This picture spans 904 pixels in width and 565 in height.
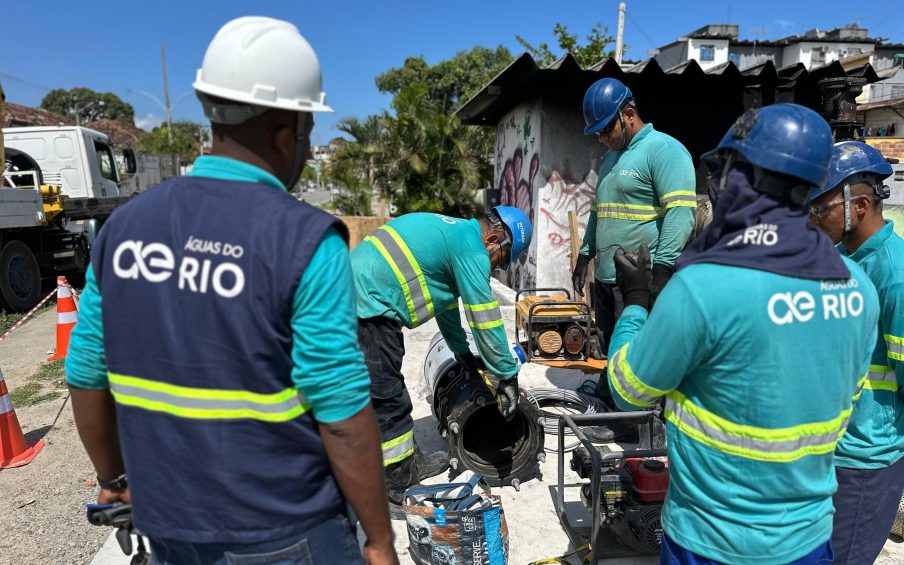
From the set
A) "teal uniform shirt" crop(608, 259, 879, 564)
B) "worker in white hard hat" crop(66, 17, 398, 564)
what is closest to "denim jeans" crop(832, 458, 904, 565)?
"teal uniform shirt" crop(608, 259, 879, 564)

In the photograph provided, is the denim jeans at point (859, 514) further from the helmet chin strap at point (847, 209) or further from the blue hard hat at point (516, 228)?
the blue hard hat at point (516, 228)

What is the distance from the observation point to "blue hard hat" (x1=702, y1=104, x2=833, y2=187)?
4.68 ft

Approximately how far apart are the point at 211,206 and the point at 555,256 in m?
7.64

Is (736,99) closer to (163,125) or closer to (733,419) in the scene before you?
(733,419)

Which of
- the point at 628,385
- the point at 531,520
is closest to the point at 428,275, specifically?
the point at 531,520

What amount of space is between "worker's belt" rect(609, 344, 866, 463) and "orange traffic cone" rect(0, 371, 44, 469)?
4639 mm

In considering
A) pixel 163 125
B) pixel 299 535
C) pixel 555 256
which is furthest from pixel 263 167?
pixel 163 125

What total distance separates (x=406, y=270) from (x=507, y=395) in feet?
3.14

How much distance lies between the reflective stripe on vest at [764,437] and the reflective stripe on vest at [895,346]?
63cm

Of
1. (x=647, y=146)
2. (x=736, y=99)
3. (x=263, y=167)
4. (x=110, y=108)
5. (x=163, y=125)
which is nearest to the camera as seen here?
(x=263, y=167)

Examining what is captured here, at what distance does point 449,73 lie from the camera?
39.3 metres

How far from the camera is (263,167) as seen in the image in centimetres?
136

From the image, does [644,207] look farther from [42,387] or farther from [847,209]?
[42,387]

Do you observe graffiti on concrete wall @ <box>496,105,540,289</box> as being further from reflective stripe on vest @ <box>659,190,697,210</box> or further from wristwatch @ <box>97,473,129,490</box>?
wristwatch @ <box>97,473,129,490</box>
